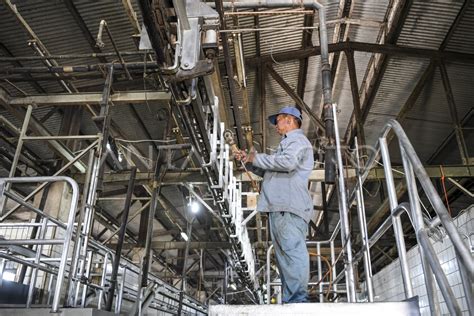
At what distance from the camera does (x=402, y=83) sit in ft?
29.0

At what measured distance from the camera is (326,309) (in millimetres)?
2088

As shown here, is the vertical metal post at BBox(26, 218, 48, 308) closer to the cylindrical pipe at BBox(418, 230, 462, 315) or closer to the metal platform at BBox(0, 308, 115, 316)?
the metal platform at BBox(0, 308, 115, 316)

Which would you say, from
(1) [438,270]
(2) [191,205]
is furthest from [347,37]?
(1) [438,270]

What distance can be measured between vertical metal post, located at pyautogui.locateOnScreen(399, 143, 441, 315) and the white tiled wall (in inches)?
14.6

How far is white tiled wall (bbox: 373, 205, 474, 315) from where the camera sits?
13.0 feet

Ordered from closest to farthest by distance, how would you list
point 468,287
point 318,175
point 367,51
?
point 468,287 < point 318,175 < point 367,51

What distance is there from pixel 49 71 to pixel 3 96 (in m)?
1.04

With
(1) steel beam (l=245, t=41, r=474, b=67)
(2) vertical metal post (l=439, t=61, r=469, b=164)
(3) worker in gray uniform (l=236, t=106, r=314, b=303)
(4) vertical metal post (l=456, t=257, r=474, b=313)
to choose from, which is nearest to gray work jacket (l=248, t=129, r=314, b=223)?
(3) worker in gray uniform (l=236, t=106, r=314, b=303)

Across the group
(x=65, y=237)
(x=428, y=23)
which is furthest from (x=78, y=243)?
(x=428, y=23)

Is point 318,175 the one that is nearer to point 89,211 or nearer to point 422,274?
point 422,274

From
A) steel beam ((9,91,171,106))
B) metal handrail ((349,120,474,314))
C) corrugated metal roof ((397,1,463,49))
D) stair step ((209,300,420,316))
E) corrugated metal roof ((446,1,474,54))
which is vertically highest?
corrugated metal roof ((397,1,463,49))

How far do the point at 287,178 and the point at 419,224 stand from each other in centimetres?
116

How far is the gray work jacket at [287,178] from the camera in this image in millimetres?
2854

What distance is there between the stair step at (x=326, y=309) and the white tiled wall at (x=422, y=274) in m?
0.47
